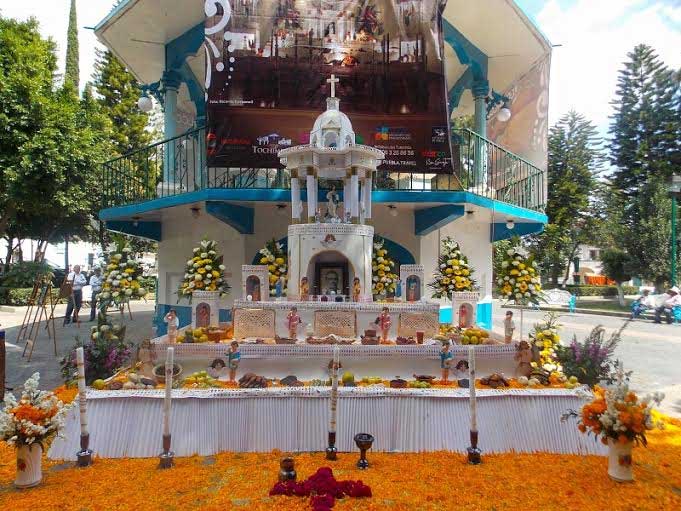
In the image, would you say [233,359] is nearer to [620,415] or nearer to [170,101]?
[620,415]

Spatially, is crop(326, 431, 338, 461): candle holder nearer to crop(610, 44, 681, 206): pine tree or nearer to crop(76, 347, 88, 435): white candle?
crop(76, 347, 88, 435): white candle

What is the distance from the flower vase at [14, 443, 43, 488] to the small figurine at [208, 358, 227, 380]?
3011mm

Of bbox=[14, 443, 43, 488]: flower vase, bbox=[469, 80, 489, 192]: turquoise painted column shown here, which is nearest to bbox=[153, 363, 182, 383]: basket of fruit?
bbox=[14, 443, 43, 488]: flower vase

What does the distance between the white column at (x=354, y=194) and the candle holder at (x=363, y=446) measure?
19.7 ft

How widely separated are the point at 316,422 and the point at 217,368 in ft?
8.52

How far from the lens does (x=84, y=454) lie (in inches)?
205

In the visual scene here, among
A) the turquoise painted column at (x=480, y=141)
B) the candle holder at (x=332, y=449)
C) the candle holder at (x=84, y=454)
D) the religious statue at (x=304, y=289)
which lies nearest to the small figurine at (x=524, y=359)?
the candle holder at (x=332, y=449)

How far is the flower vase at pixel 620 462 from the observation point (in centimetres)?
484

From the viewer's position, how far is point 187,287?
10188mm

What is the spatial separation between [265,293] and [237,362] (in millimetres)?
2827

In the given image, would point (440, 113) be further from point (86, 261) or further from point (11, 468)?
point (86, 261)

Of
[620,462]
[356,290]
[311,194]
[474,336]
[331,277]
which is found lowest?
[620,462]

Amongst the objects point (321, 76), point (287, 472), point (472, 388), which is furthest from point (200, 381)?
point (321, 76)

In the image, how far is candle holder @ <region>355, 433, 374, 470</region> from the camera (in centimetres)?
505
